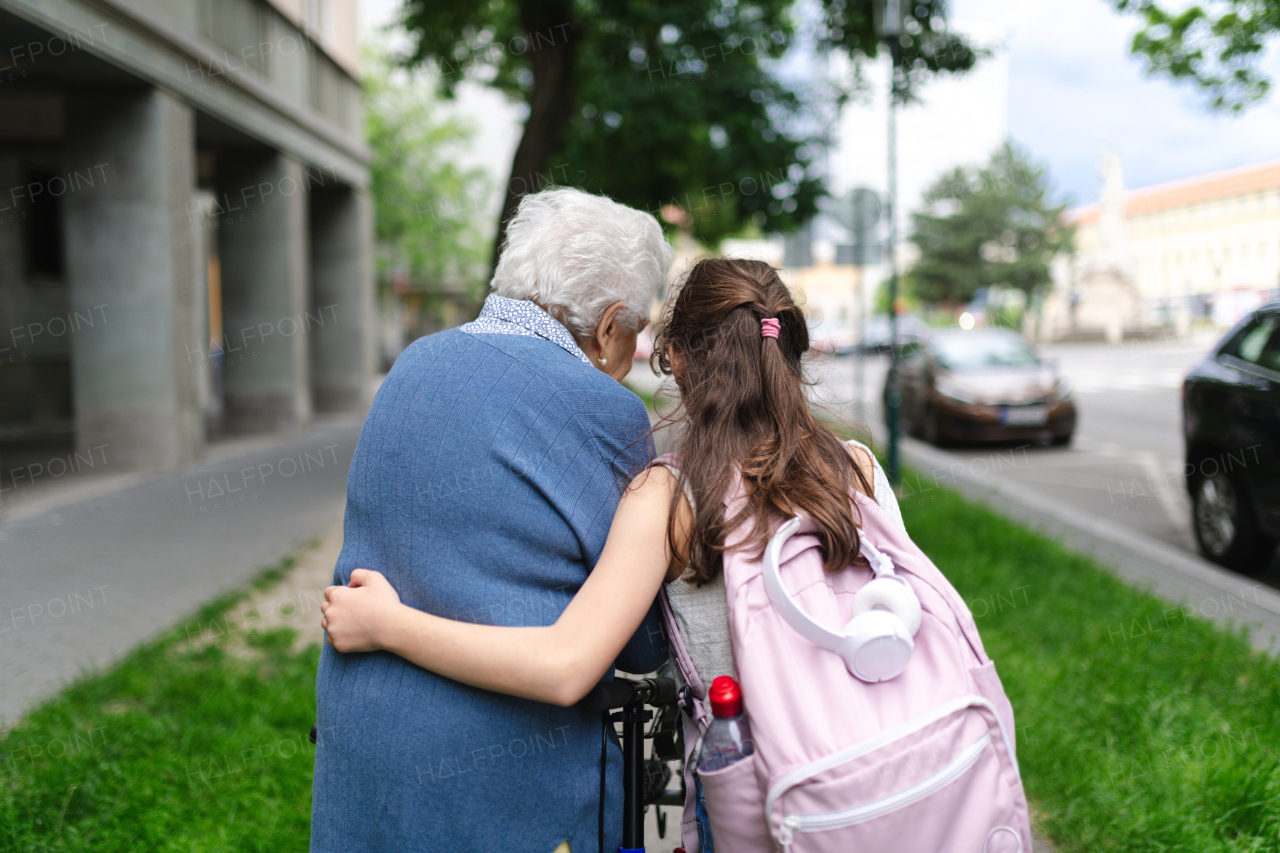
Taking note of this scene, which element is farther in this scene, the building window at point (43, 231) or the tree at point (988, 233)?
the tree at point (988, 233)

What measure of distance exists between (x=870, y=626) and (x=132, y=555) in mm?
6312

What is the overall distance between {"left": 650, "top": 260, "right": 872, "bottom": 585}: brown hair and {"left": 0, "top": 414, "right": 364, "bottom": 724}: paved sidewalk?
336 centimetres

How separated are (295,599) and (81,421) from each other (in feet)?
18.9

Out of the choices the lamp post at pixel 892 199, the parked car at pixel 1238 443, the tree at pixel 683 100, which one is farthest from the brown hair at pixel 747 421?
the tree at pixel 683 100

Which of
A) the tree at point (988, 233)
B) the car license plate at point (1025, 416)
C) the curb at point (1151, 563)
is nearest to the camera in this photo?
the curb at point (1151, 563)

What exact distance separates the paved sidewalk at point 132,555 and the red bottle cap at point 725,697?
11.2ft

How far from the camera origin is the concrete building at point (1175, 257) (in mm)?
46500

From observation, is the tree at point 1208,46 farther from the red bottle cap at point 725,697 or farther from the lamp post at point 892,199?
the red bottle cap at point 725,697

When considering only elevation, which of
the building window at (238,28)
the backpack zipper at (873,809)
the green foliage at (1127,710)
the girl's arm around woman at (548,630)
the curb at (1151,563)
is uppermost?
the building window at (238,28)

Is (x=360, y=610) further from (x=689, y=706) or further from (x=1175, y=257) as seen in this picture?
(x=1175, y=257)

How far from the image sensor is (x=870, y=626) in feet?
4.31

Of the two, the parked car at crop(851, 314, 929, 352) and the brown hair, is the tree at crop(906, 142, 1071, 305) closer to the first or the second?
the parked car at crop(851, 314, 929, 352)

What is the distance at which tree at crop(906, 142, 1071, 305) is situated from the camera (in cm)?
6844

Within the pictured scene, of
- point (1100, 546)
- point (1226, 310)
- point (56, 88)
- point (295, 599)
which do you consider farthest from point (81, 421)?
point (1226, 310)
